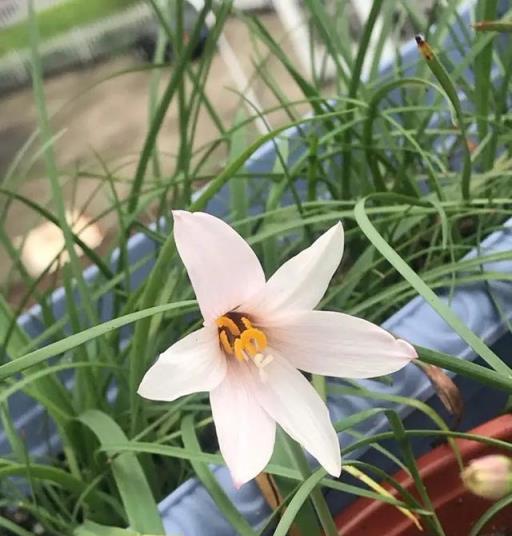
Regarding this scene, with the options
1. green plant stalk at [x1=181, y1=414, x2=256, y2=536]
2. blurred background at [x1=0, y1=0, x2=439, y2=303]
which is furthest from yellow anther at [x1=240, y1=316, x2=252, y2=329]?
blurred background at [x1=0, y1=0, x2=439, y2=303]

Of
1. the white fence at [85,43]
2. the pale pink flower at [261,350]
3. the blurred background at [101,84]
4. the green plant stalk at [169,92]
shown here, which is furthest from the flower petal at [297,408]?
the white fence at [85,43]

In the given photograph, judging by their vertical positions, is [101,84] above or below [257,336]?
above

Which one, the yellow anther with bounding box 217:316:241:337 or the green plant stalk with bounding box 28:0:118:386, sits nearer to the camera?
the yellow anther with bounding box 217:316:241:337

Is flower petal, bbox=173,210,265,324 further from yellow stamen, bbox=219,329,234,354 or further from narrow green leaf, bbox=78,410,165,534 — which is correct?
narrow green leaf, bbox=78,410,165,534

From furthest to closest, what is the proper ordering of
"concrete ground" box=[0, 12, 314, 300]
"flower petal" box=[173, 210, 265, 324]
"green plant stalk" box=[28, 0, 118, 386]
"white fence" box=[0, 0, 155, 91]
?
"white fence" box=[0, 0, 155, 91]
"concrete ground" box=[0, 12, 314, 300]
"green plant stalk" box=[28, 0, 118, 386]
"flower petal" box=[173, 210, 265, 324]

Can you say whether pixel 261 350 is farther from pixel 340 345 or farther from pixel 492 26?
pixel 492 26

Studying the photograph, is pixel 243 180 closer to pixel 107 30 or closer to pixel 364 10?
pixel 364 10

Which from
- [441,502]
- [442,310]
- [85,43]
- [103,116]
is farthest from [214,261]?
[85,43]

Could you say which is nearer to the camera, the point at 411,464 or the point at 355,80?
the point at 411,464

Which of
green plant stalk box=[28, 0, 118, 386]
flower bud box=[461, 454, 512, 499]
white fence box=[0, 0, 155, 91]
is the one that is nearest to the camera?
flower bud box=[461, 454, 512, 499]
